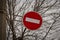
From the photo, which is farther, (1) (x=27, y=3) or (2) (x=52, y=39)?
(2) (x=52, y=39)

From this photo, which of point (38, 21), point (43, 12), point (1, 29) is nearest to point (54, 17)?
point (43, 12)

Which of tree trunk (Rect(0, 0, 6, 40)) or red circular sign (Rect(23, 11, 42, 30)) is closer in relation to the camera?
tree trunk (Rect(0, 0, 6, 40))

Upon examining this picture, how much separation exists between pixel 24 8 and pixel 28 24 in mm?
5303

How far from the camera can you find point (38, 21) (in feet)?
13.5

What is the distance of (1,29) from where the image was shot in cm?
357

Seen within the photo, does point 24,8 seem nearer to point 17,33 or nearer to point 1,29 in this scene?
point 17,33

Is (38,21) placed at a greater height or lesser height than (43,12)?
greater

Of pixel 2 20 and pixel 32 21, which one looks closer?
pixel 2 20

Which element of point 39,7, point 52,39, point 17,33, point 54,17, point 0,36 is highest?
point 0,36

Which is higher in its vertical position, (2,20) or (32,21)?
(2,20)

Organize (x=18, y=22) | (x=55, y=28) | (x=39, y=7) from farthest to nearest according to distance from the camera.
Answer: (x=55, y=28), (x=18, y=22), (x=39, y=7)

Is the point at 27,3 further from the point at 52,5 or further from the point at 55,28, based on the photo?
the point at 55,28

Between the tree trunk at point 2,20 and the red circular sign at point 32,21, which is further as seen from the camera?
the red circular sign at point 32,21

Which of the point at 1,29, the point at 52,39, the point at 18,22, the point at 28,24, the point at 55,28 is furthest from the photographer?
the point at 52,39
